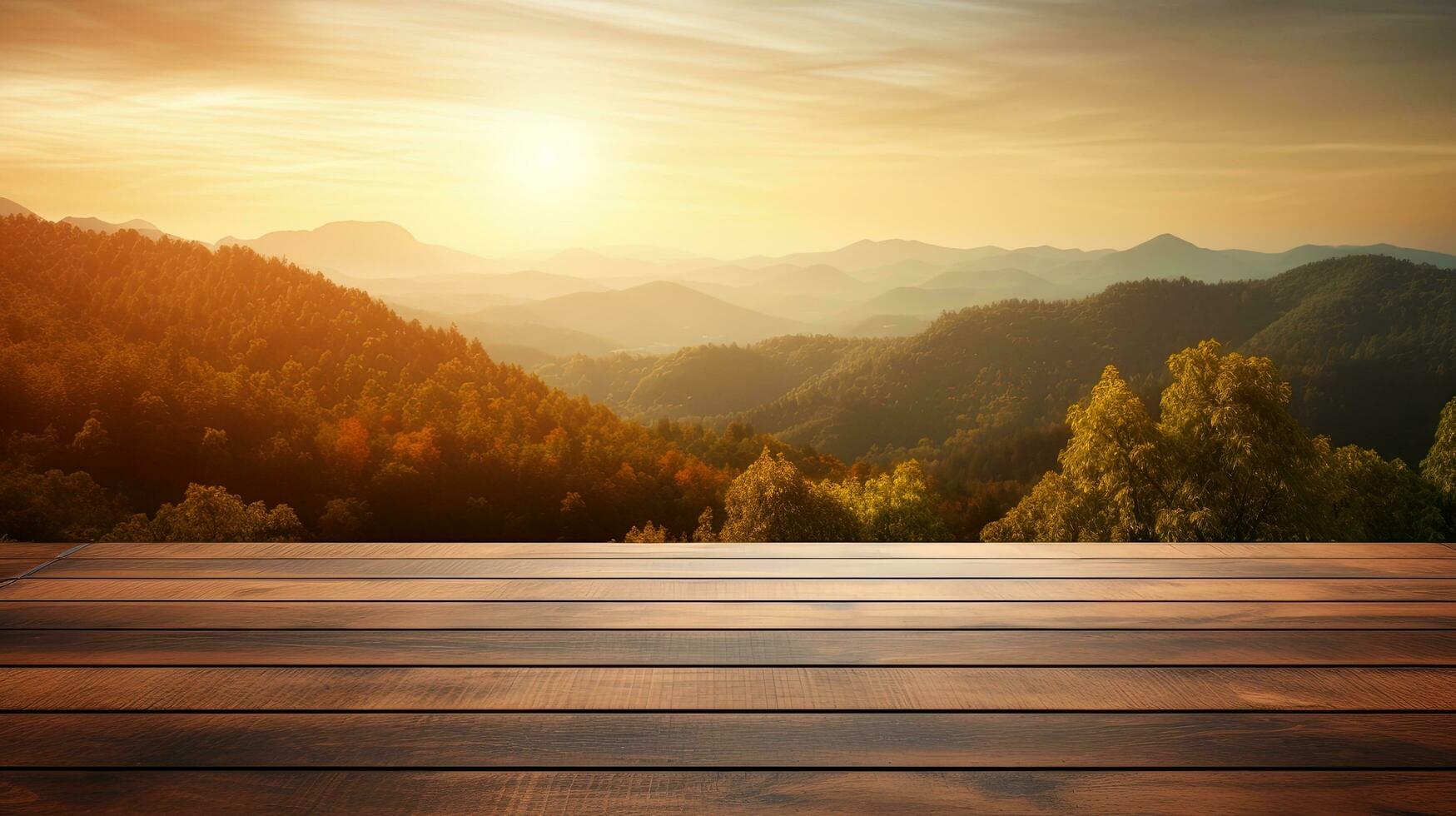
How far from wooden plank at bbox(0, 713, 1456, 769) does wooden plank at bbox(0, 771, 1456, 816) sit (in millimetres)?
26

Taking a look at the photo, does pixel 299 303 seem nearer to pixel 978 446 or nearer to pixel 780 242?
pixel 780 242

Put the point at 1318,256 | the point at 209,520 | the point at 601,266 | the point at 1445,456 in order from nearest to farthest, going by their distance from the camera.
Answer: the point at 1445,456, the point at 209,520, the point at 1318,256, the point at 601,266

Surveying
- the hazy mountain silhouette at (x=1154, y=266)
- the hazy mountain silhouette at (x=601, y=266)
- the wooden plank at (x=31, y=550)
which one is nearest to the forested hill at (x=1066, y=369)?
the hazy mountain silhouette at (x=1154, y=266)

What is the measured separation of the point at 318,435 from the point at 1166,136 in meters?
20.9

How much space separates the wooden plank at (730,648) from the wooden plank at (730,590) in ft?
0.69

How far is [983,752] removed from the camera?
106 centimetres

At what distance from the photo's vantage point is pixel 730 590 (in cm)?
177

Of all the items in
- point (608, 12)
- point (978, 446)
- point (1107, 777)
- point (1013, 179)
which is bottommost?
point (978, 446)

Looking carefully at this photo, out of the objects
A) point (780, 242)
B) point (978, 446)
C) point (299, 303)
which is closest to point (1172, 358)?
point (299, 303)

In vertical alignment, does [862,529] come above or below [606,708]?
below

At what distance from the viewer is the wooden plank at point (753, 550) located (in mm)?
2061

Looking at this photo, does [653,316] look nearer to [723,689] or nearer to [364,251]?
[364,251]

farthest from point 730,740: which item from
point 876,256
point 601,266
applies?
point 876,256

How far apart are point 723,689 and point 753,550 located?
887mm
